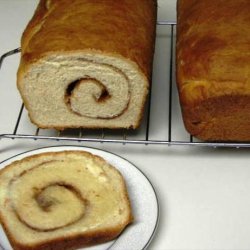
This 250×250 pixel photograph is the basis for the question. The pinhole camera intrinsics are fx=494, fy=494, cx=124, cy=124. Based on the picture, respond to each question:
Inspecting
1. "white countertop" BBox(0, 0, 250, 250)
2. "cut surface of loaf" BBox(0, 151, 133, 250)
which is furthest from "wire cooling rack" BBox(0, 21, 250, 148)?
"cut surface of loaf" BBox(0, 151, 133, 250)

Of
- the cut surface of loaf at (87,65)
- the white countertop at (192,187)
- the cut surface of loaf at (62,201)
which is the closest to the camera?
the cut surface of loaf at (62,201)

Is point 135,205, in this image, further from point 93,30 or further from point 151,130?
point 93,30

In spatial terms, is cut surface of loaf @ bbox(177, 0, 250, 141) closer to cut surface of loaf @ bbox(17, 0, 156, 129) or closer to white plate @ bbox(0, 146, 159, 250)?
cut surface of loaf @ bbox(17, 0, 156, 129)

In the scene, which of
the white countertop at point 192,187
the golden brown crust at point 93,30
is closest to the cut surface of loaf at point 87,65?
the golden brown crust at point 93,30

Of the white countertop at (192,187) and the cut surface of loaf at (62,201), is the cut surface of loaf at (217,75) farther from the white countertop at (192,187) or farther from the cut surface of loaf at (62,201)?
the cut surface of loaf at (62,201)

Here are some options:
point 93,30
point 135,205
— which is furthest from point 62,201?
point 93,30
